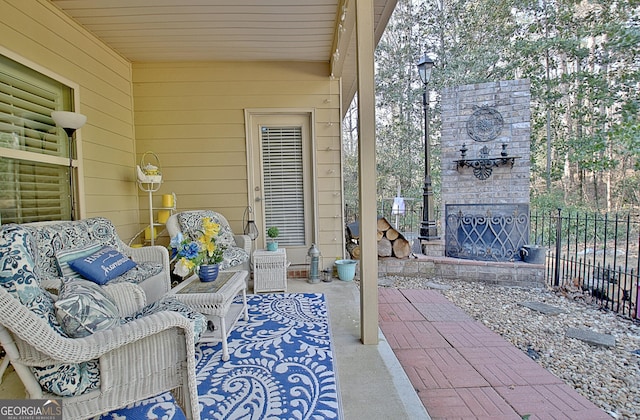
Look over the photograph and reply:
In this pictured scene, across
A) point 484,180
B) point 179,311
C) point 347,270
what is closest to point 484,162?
point 484,180

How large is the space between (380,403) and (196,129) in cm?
364

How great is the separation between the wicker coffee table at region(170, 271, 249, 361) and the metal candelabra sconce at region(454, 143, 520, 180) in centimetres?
375

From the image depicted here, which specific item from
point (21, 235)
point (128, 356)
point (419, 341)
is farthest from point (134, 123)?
point (419, 341)

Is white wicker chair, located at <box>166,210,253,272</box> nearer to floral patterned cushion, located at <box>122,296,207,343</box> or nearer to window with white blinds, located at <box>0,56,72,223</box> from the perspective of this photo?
window with white blinds, located at <box>0,56,72,223</box>

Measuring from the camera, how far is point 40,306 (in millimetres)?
1123

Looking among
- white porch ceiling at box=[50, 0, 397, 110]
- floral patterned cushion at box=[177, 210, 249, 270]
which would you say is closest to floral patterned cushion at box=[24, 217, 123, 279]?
floral patterned cushion at box=[177, 210, 249, 270]

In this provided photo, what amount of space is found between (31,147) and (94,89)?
1.05 meters

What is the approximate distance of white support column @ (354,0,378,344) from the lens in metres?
2.13

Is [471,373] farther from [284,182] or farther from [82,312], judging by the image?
[284,182]

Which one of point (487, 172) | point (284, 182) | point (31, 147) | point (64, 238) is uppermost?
point (31, 147)

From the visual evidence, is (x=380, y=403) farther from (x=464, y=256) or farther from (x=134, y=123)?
(x=134, y=123)

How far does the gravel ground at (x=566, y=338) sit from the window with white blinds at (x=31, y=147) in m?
3.56

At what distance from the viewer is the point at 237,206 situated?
13.3ft

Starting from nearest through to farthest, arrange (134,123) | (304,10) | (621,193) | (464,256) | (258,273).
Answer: (304,10), (258,273), (134,123), (464,256), (621,193)
